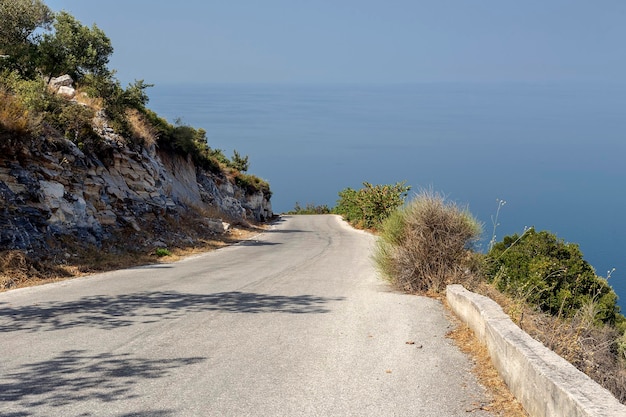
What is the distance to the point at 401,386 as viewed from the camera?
235 inches

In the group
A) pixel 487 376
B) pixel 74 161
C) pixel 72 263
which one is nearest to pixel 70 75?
pixel 74 161

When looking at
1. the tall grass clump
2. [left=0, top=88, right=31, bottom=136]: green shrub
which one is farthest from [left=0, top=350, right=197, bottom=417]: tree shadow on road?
[left=0, top=88, right=31, bottom=136]: green shrub

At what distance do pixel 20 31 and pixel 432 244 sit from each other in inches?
852

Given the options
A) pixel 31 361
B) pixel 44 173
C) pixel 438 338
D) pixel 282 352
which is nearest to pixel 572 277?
pixel 438 338

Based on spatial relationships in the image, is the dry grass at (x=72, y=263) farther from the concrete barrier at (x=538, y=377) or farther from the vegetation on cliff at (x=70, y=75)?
the concrete barrier at (x=538, y=377)

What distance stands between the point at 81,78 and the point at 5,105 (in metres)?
10.3

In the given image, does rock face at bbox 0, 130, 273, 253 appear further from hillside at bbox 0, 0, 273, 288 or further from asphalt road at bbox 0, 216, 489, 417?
asphalt road at bbox 0, 216, 489, 417

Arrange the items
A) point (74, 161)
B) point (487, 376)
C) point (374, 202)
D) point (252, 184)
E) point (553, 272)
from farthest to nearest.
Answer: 1. point (252, 184)
2. point (374, 202)
3. point (74, 161)
4. point (553, 272)
5. point (487, 376)

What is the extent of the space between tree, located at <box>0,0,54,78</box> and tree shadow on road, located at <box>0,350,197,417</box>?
60.7 feet

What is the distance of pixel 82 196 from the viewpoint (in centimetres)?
1762

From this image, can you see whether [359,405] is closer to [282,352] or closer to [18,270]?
[282,352]

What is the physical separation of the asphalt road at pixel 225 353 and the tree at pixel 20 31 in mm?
13404

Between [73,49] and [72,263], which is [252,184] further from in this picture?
[72,263]

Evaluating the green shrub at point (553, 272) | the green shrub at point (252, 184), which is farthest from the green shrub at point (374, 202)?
the green shrub at point (553, 272)
